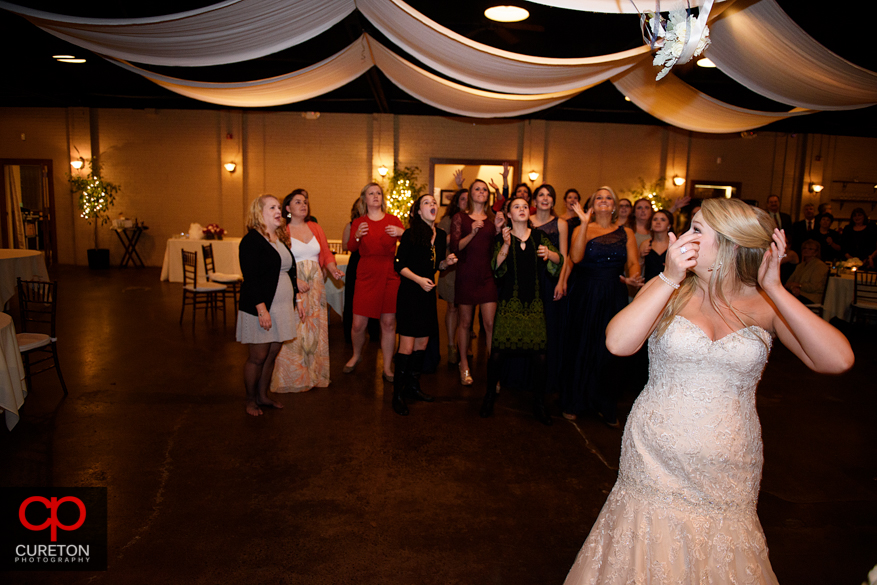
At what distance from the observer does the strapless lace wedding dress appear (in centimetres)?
151

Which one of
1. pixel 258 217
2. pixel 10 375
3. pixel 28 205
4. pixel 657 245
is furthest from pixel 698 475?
pixel 28 205

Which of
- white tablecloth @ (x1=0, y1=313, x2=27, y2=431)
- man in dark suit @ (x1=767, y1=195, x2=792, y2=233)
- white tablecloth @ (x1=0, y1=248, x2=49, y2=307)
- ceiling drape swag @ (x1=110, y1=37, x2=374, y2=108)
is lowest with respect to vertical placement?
white tablecloth @ (x1=0, y1=313, x2=27, y2=431)

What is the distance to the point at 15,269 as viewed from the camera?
227 inches

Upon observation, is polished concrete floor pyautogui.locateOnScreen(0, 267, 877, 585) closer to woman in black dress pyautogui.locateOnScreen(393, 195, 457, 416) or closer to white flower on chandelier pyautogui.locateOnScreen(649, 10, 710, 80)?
woman in black dress pyautogui.locateOnScreen(393, 195, 457, 416)

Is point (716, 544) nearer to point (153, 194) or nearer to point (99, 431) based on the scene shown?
point (99, 431)

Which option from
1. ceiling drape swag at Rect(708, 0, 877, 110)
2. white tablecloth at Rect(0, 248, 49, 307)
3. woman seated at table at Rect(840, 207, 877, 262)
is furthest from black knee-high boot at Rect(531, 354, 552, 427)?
woman seated at table at Rect(840, 207, 877, 262)

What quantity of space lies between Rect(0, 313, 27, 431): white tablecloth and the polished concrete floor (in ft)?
0.85

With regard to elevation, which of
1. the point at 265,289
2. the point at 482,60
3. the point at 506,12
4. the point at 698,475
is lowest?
the point at 698,475

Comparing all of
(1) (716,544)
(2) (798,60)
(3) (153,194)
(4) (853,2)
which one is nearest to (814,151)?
(4) (853,2)

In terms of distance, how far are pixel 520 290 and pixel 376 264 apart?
4.27 feet

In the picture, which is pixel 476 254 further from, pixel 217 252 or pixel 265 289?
pixel 217 252

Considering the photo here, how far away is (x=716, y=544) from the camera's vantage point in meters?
1.51

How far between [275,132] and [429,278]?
32.7 ft

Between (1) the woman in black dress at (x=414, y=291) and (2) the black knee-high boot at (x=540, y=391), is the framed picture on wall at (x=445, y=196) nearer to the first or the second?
(1) the woman in black dress at (x=414, y=291)
